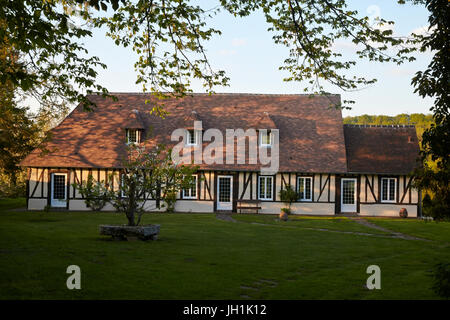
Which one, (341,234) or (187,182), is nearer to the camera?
(187,182)

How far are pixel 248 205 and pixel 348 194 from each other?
599 cm

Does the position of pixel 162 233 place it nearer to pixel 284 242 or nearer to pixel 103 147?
pixel 284 242

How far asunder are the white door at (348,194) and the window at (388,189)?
171 cm

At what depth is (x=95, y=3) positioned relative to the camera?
711cm

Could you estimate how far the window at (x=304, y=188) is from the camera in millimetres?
28752

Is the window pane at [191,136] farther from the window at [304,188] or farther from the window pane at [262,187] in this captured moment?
the window at [304,188]

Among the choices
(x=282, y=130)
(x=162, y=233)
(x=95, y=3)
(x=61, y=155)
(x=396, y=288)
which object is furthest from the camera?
(x=282, y=130)

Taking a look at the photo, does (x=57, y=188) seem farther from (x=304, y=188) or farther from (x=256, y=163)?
(x=304, y=188)

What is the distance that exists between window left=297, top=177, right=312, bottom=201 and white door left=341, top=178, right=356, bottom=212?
1.97m

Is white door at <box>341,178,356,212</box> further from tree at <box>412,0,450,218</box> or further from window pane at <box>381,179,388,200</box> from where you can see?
tree at <box>412,0,450,218</box>

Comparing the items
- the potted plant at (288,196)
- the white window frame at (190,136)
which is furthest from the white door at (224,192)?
the potted plant at (288,196)

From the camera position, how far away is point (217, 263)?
11.7 m

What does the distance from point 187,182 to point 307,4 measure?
7697 millimetres

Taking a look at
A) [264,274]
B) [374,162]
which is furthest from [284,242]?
[374,162]
